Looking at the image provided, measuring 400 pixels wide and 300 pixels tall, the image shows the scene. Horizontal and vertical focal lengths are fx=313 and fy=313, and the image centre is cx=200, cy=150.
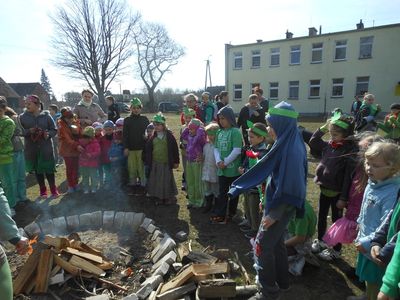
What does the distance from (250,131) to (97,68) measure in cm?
2863

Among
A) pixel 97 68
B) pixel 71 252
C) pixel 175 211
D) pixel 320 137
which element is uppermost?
pixel 97 68

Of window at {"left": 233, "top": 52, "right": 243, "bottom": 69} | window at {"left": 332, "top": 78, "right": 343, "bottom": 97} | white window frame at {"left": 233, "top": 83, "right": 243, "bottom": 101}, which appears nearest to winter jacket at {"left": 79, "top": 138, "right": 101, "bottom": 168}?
window at {"left": 332, "top": 78, "right": 343, "bottom": 97}

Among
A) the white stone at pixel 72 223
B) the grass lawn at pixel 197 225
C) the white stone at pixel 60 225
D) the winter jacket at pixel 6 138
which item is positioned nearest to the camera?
the grass lawn at pixel 197 225

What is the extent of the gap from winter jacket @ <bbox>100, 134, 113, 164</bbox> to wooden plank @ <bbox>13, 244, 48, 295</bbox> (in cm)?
360

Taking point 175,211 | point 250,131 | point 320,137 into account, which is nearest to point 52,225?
point 175,211

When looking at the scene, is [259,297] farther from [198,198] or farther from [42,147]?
[42,147]

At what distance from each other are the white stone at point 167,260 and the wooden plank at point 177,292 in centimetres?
51

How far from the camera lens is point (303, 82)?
28.5m

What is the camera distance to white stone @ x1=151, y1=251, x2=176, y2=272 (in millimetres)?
3664

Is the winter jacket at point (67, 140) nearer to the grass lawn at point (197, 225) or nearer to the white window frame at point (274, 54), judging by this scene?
the grass lawn at point (197, 225)

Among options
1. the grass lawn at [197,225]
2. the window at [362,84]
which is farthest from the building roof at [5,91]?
the window at [362,84]

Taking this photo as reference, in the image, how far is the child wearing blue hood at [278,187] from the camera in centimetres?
278

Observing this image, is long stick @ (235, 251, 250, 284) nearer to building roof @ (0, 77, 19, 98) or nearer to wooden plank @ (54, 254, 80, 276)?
wooden plank @ (54, 254, 80, 276)

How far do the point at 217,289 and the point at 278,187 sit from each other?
1.24m
